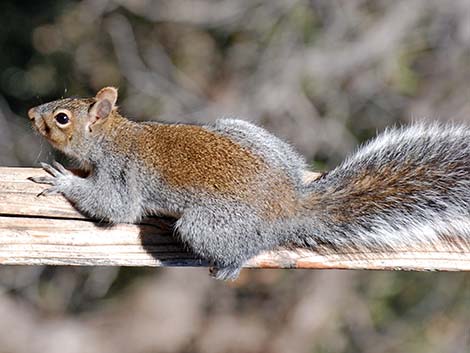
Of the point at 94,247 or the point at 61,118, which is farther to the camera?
the point at 61,118

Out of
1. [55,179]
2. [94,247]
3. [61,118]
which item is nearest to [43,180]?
[55,179]

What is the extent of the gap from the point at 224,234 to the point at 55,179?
49 centimetres

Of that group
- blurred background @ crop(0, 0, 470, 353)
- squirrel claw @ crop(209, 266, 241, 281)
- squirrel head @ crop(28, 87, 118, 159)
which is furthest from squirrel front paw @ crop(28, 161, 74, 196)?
blurred background @ crop(0, 0, 470, 353)

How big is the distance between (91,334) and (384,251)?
411 centimetres

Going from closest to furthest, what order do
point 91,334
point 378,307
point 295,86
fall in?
point 295,86 → point 378,307 → point 91,334

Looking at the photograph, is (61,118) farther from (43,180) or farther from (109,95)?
(43,180)

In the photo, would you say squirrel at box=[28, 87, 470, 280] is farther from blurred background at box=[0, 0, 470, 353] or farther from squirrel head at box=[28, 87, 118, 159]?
blurred background at box=[0, 0, 470, 353]

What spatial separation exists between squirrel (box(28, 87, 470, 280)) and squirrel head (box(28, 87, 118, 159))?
6.3 inches

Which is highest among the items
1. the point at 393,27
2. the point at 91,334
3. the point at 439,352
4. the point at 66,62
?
the point at 393,27

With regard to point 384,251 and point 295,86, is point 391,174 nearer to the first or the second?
point 384,251

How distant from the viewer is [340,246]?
239 cm

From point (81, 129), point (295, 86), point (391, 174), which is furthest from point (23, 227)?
point (295, 86)

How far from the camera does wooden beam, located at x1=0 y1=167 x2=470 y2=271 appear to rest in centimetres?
230

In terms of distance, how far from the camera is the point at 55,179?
2.39m
